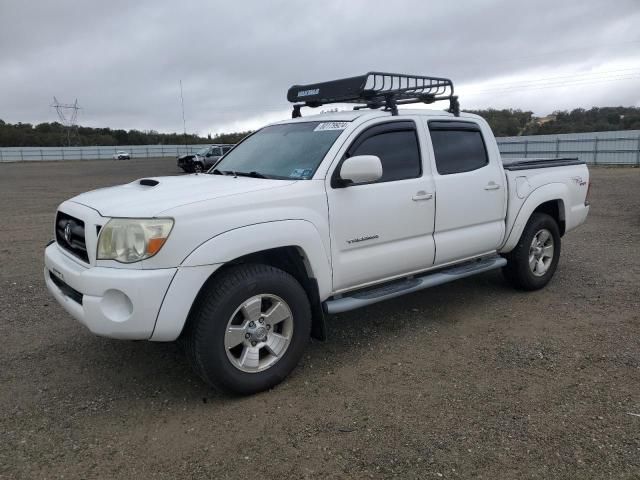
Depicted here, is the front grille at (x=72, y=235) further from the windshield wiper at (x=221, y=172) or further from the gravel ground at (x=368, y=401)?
the windshield wiper at (x=221, y=172)

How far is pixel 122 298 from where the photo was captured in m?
3.01

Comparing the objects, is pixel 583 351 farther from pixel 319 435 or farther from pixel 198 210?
pixel 198 210

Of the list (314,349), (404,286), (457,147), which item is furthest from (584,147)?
(314,349)

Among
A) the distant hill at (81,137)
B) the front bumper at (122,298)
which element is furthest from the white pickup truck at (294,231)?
the distant hill at (81,137)

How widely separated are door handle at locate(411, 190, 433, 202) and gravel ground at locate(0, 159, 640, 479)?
3.82 feet

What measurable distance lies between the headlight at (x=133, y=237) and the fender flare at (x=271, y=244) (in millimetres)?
205

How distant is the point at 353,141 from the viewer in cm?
393

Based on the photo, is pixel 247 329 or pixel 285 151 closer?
pixel 247 329

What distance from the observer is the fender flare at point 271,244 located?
3096 mm

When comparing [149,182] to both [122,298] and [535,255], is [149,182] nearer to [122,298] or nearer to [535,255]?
[122,298]

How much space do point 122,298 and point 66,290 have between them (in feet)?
2.38

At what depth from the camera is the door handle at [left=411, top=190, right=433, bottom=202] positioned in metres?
4.17

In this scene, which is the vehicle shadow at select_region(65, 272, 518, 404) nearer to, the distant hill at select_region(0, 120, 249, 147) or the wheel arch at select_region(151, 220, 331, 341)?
the wheel arch at select_region(151, 220, 331, 341)

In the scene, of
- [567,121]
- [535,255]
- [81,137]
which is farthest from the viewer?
[81,137]
